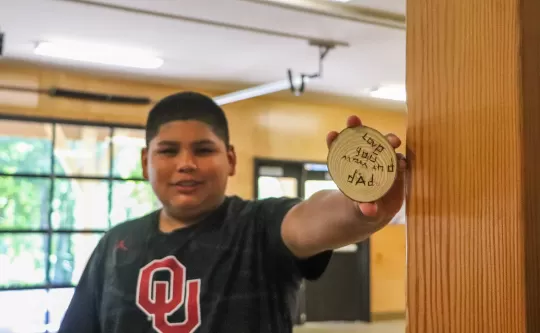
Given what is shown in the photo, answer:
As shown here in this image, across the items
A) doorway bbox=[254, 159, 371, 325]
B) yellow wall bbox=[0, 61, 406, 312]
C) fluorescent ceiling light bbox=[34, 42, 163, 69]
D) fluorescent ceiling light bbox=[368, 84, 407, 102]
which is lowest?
doorway bbox=[254, 159, 371, 325]

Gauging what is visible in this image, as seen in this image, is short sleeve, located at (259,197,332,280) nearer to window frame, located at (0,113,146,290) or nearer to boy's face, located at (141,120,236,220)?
boy's face, located at (141,120,236,220)

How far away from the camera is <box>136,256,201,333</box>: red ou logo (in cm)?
124

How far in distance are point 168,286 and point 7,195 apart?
4.51 metres

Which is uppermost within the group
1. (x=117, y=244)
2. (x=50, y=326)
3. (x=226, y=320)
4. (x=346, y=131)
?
(x=346, y=131)

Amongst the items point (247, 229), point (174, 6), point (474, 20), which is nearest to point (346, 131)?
point (474, 20)

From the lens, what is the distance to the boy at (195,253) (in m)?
1.22

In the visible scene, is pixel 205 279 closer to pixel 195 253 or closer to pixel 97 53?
pixel 195 253

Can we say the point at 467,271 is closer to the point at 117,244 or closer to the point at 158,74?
the point at 117,244

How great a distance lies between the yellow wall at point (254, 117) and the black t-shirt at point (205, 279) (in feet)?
12.5

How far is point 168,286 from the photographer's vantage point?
1.29 meters

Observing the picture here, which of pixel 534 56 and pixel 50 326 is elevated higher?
pixel 534 56

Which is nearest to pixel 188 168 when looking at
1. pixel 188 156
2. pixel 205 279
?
pixel 188 156

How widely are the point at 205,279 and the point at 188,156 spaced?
276 millimetres

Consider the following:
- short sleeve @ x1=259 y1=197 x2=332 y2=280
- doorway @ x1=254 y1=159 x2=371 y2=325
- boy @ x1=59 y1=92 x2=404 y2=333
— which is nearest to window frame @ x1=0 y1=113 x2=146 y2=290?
doorway @ x1=254 y1=159 x2=371 y2=325
